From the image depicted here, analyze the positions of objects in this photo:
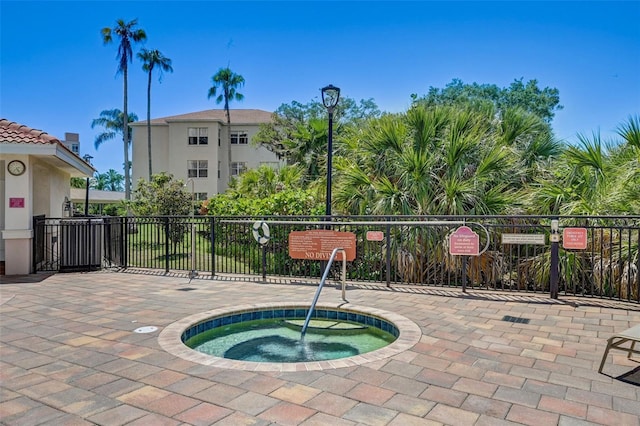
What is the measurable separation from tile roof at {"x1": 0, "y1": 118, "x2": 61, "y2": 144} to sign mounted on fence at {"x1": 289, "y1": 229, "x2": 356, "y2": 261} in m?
5.50

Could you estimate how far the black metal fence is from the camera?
6.70 meters

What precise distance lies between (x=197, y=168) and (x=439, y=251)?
28327mm

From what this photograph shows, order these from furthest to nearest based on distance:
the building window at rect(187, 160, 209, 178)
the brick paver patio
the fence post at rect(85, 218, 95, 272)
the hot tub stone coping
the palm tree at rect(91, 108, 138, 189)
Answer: the palm tree at rect(91, 108, 138, 189) → the building window at rect(187, 160, 209, 178) → the fence post at rect(85, 218, 95, 272) → the hot tub stone coping → the brick paver patio

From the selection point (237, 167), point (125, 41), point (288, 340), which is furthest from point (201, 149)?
point (288, 340)

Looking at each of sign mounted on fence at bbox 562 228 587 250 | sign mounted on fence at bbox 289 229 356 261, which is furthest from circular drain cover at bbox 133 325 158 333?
sign mounted on fence at bbox 562 228 587 250

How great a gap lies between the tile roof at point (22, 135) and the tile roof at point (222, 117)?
78.5 feet

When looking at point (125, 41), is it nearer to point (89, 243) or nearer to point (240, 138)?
point (240, 138)

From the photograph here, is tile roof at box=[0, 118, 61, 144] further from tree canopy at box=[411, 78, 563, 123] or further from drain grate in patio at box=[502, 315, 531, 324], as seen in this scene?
tree canopy at box=[411, 78, 563, 123]

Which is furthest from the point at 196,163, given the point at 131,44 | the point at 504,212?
the point at 504,212

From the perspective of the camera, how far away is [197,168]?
3353cm

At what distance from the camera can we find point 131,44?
33.2 metres

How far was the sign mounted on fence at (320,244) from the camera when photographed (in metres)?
7.54

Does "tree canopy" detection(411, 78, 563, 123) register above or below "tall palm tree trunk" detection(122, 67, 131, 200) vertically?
above

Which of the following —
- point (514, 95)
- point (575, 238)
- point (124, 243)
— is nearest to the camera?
point (575, 238)
